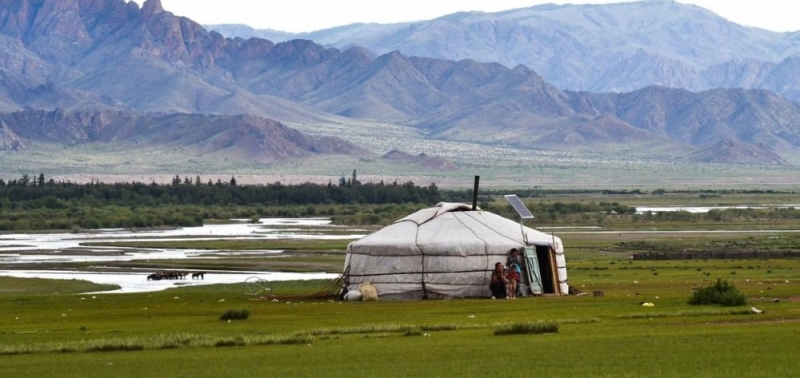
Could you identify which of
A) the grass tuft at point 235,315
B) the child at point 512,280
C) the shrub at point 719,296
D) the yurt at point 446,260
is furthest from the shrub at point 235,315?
the shrub at point 719,296

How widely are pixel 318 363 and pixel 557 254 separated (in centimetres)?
1841

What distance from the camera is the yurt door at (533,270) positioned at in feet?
129

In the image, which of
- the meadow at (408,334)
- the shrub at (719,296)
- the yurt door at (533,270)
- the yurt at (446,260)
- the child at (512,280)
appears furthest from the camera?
the yurt at (446,260)

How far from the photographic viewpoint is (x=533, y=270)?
39.7 m

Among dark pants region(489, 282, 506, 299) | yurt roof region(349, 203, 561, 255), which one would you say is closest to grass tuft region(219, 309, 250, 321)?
yurt roof region(349, 203, 561, 255)

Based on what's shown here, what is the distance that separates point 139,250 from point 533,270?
37.6 meters

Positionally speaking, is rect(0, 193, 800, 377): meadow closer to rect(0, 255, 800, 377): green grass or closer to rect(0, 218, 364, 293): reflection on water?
rect(0, 255, 800, 377): green grass

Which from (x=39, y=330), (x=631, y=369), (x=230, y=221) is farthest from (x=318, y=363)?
(x=230, y=221)

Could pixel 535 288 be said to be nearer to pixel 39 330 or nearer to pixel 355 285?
pixel 355 285

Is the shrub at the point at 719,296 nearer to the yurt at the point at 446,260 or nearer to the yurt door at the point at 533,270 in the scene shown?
the yurt door at the point at 533,270

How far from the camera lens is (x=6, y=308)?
38.8 metres

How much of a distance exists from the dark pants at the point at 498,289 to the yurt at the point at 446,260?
2.83ft

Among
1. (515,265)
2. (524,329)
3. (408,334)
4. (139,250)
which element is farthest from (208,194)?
(524,329)

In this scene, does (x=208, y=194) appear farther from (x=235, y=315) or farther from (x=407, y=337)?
(x=407, y=337)
